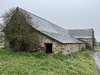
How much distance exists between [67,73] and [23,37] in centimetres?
769

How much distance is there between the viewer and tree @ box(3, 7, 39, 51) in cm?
1338

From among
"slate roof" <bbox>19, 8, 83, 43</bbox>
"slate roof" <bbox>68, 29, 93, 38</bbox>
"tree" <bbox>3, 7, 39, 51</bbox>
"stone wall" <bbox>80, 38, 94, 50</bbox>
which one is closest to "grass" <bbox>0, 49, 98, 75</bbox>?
"tree" <bbox>3, 7, 39, 51</bbox>

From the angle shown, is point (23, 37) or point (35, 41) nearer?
point (23, 37)

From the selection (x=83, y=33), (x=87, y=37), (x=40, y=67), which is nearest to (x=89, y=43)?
(x=87, y=37)

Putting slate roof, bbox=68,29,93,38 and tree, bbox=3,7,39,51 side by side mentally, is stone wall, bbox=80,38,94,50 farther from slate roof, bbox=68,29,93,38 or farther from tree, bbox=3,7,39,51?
tree, bbox=3,7,39,51

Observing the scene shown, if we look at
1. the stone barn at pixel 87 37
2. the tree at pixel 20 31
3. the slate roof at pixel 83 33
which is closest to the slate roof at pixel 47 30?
the tree at pixel 20 31

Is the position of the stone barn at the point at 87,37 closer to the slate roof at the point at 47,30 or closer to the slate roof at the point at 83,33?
the slate roof at the point at 83,33

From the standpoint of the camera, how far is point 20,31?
13.5 m

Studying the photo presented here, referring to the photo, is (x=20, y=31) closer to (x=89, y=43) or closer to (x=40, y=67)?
(x=40, y=67)

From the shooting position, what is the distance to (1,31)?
13859 millimetres

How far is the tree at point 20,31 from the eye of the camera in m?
13.4

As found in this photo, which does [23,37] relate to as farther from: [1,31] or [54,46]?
[54,46]

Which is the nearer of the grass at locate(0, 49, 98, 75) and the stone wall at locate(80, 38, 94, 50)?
the grass at locate(0, 49, 98, 75)

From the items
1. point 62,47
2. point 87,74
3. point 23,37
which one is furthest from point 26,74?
point 62,47
